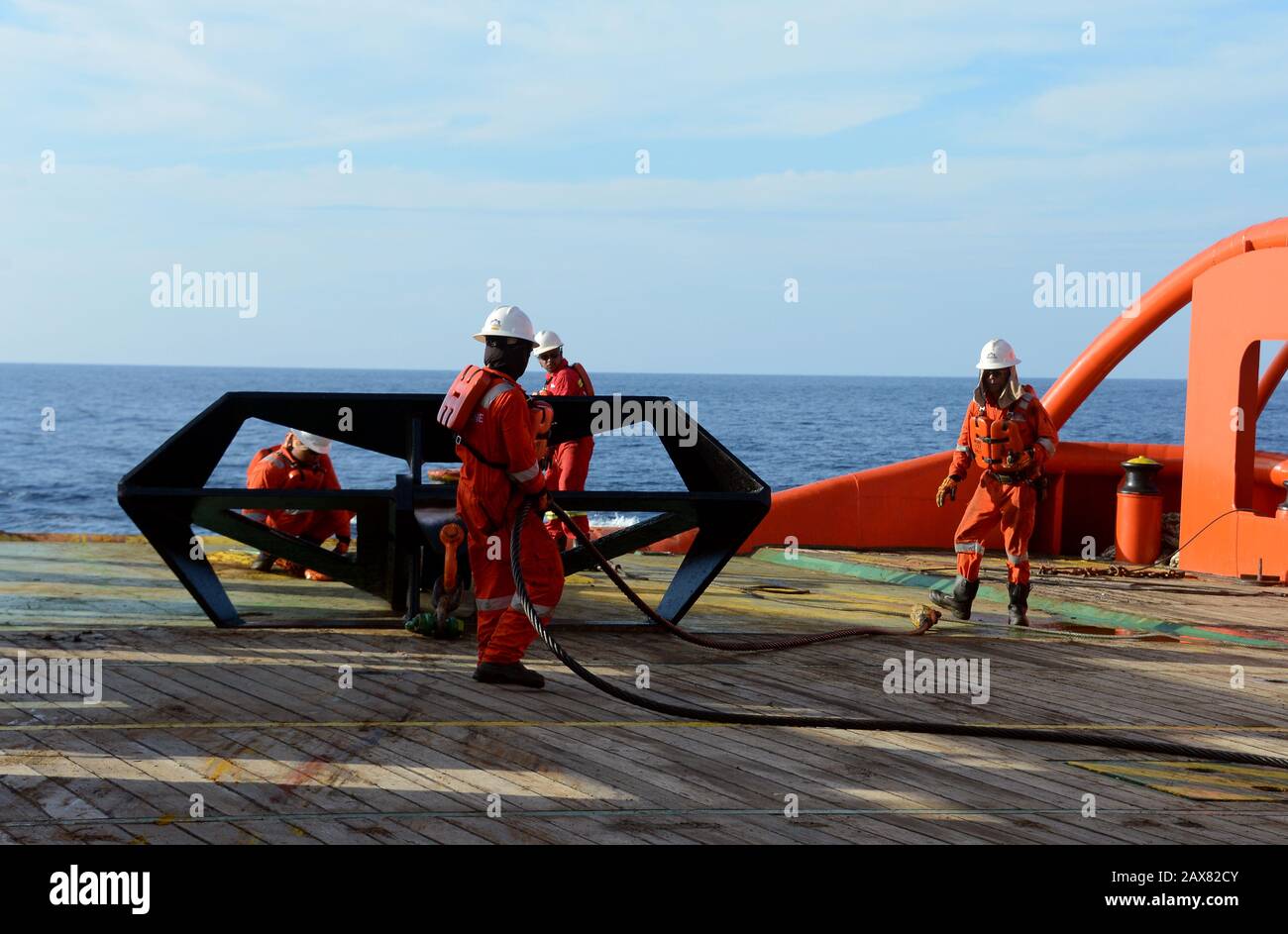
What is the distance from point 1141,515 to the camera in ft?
42.1

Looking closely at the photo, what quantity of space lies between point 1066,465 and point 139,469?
9.37m

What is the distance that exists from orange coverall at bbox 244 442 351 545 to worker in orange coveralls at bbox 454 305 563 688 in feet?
11.3

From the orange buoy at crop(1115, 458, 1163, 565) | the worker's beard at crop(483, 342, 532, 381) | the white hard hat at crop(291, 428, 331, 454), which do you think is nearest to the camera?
the worker's beard at crop(483, 342, 532, 381)

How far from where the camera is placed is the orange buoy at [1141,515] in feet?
42.1

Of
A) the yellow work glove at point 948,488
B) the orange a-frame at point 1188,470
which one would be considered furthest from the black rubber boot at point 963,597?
the orange a-frame at point 1188,470

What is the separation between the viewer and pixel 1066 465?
1375 cm

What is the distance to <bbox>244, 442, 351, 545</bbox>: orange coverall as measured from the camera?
982 centimetres

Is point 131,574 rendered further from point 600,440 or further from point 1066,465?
point 600,440

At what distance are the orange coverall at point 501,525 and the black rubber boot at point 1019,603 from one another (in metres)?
3.66

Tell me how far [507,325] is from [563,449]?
4.62 meters

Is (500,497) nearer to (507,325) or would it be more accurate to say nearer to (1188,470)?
(507,325)

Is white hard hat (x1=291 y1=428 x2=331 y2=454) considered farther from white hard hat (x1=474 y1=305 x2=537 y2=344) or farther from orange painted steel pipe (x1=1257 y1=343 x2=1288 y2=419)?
orange painted steel pipe (x1=1257 y1=343 x2=1288 y2=419)

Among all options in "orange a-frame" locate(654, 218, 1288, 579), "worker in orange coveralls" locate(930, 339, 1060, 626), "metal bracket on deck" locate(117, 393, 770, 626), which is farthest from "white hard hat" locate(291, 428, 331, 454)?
"worker in orange coveralls" locate(930, 339, 1060, 626)
